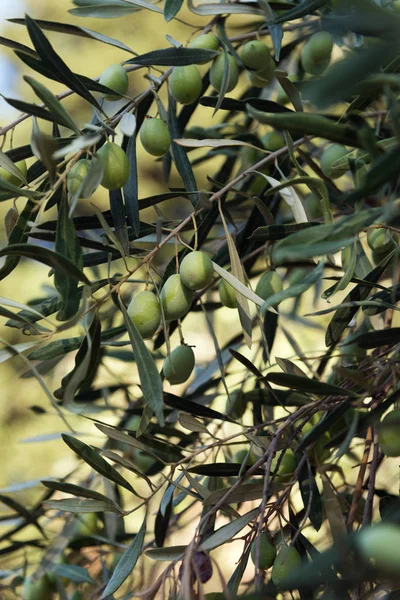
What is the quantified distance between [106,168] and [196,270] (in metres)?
0.13

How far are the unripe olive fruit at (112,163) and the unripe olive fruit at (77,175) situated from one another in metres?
0.02

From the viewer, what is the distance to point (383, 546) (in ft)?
1.08

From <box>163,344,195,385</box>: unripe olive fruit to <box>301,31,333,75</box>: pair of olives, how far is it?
41cm

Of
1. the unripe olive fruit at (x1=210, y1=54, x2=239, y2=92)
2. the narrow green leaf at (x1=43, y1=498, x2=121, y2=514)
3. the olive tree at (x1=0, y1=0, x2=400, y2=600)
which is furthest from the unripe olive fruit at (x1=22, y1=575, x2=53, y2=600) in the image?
the unripe olive fruit at (x1=210, y1=54, x2=239, y2=92)

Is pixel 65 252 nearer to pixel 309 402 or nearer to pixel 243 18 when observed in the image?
pixel 309 402

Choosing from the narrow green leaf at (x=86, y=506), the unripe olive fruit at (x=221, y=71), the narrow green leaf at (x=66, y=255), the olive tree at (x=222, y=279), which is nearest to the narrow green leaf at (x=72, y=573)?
the olive tree at (x=222, y=279)

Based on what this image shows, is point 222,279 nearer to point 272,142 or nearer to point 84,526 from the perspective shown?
point 272,142

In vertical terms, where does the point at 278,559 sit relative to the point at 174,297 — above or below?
below

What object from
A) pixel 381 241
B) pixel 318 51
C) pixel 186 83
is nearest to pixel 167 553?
pixel 381 241

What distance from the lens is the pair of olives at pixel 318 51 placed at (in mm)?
821

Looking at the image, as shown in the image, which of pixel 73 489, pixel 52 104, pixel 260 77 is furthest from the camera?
pixel 260 77

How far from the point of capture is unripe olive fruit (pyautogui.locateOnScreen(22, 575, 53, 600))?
3.02 feet

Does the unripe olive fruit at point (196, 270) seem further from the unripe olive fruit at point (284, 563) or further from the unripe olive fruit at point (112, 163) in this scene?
the unripe olive fruit at point (284, 563)

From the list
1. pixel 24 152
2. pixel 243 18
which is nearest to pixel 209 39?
pixel 24 152
